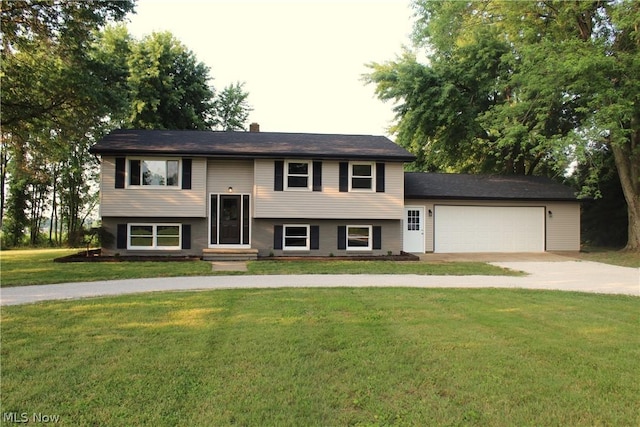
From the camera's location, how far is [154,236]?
52.2 ft

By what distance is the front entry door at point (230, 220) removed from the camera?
16219 millimetres

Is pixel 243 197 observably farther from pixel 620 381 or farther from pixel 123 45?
pixel 123 45

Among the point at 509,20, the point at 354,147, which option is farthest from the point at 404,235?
the point at 509,20

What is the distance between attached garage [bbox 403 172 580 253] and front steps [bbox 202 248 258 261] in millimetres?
7390

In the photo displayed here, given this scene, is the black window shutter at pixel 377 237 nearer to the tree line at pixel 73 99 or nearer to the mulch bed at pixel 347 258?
the mulch bed at pixel 347 258

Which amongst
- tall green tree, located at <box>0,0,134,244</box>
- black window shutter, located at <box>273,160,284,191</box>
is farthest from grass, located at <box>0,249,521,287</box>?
tall green tree, located at <box>0,0,134,244</box>

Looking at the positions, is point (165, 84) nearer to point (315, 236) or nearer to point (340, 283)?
point (315, 236)

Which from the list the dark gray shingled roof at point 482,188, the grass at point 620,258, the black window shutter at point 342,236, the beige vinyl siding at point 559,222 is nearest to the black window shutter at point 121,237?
the black window shutter at point 342,236

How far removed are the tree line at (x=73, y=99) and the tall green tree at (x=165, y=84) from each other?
0.23 feet

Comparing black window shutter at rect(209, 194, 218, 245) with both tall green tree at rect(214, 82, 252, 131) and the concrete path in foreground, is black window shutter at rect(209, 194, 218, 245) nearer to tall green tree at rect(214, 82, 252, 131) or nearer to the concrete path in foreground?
the concrete path in foreground

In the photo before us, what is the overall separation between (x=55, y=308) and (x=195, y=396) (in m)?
4.50

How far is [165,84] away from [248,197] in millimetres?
15135

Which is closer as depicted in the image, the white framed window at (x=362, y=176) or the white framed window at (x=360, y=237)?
the white framed window at (x=362, y=176)

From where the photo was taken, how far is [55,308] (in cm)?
647
